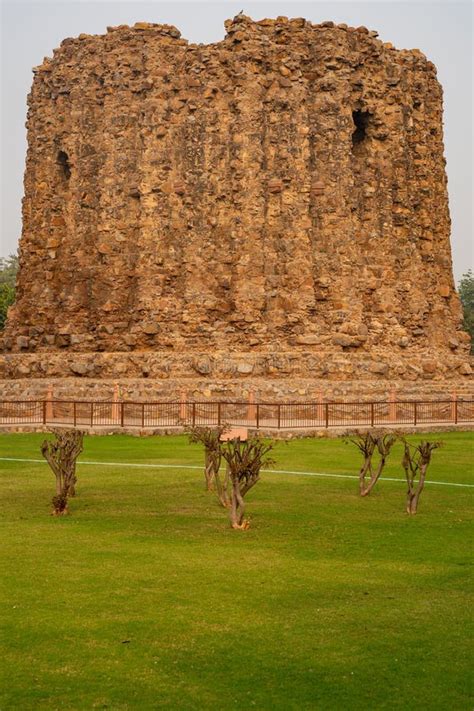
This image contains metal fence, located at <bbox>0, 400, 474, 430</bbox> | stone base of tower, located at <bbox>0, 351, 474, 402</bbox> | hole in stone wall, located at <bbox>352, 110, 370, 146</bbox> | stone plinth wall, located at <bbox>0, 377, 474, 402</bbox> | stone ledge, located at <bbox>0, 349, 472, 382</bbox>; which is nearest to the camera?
metal fence, located at <bbox>0, 400, 474, 430</bbox>

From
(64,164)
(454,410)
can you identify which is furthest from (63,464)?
(64,164)

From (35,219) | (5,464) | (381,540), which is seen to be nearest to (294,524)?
(381,540)

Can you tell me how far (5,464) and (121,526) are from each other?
6.43 meters

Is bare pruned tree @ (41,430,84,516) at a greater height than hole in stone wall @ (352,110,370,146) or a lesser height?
lesser

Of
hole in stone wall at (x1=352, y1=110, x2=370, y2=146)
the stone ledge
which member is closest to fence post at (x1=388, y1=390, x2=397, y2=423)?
the stone ledge

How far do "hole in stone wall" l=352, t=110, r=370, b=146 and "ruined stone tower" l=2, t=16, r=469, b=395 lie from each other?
8 centimetres

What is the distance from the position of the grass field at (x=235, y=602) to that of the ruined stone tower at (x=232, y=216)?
1617 centimetres

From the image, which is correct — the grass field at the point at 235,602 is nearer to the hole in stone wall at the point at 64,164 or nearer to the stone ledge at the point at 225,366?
the stone ledge at the point at 225,366

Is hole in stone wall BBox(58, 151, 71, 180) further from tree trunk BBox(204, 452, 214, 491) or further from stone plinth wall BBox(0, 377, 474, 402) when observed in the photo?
tree trunk BBox(204, 452, 214, 491)

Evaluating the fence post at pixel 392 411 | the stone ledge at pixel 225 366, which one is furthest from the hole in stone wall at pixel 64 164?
the fence post at pixel 392 411

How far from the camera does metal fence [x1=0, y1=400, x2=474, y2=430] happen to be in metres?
24.2

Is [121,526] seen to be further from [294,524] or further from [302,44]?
[302,44]

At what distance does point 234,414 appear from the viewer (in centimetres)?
2517

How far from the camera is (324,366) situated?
1142 inches
